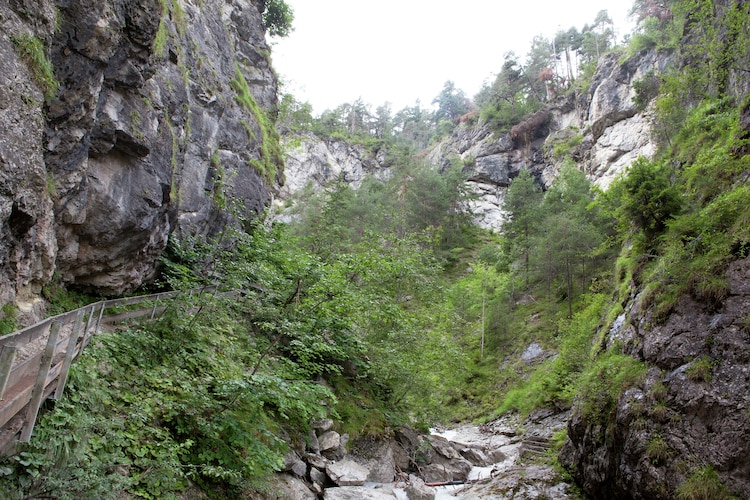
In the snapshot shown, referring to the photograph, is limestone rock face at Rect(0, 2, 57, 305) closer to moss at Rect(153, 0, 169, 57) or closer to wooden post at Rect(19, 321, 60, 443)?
wooden post at Rect(19, 321, 60, 443)

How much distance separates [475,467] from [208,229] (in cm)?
1323

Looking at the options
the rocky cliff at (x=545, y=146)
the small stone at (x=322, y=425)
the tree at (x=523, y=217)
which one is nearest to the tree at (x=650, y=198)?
the small stone at (x=322, y=425)

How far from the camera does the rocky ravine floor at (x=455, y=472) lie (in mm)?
9055

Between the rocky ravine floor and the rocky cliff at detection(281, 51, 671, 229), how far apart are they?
65.8 feet

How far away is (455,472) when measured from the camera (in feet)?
42.7

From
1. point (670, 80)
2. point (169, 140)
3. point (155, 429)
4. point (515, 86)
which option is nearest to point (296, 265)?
point (155, 429)

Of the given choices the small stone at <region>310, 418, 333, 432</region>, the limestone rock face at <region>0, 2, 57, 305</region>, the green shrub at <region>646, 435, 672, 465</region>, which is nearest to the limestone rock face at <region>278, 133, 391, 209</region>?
the small stone at <region>310, 418, 333, 432</region>

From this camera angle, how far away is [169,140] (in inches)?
512

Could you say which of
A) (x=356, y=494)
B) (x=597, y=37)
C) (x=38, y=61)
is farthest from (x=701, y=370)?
(x=597, y=37)

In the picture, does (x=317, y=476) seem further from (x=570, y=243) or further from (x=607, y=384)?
(x=570, y=243)

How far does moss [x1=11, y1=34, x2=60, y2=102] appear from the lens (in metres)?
6.38

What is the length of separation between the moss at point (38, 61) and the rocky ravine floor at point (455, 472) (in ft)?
26.4

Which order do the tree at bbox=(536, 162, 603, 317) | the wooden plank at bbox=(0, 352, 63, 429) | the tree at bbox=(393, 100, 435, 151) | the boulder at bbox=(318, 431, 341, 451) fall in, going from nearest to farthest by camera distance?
the wooden plank at bbox=(0, 352, 63, 429) → the boulder at bbox=(318, 431, 341, 451) → the tree at bbox=(536, 162, 603, 317) → the tree at bbox=(393, 100, 435, 151)

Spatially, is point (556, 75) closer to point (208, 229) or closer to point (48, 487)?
point (208, 229)
